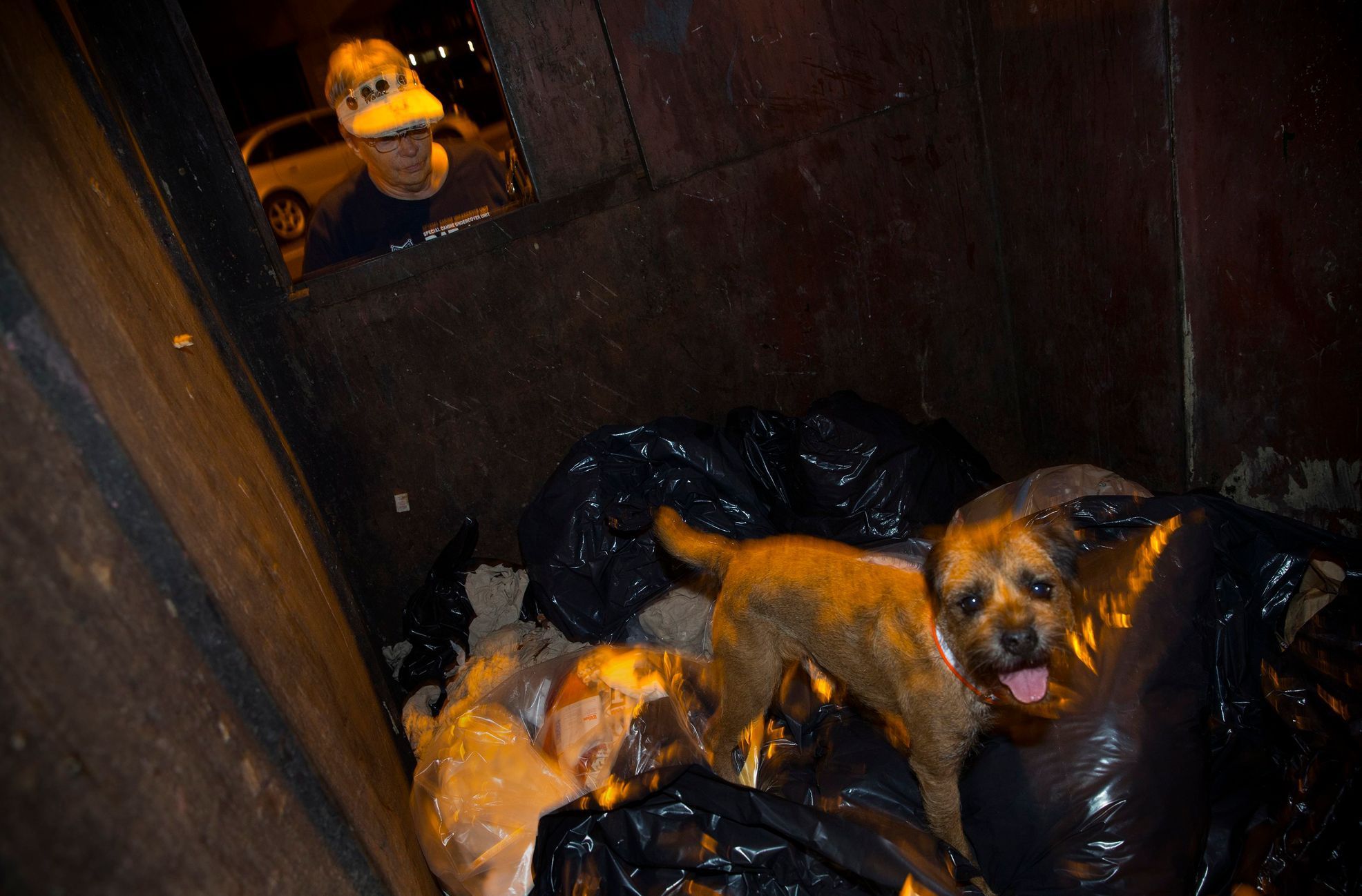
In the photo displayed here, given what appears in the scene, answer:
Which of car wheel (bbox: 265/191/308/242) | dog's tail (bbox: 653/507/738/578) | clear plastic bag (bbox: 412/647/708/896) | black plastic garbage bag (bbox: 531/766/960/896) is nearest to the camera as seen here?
black plastic garbage bag (bbox: 531/766/960/896)

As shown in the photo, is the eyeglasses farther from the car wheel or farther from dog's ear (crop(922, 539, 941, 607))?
the car wheel

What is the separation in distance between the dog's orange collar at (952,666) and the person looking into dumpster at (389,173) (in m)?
2.99

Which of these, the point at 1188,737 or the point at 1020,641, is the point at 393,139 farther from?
the point at 1188,737

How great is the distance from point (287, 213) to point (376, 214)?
573 centimetres

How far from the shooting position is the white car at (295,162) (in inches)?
323

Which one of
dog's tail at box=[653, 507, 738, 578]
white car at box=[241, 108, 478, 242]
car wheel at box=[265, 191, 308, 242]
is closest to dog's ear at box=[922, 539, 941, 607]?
dog's tail at box=[653, 507, 738, 578]

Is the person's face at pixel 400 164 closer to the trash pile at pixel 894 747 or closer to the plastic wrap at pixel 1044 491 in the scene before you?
the trash pile at pixel 894 747

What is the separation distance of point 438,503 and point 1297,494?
4051 mm

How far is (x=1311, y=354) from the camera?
310 centimetres

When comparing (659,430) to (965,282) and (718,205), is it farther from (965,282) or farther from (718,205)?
(965,282)

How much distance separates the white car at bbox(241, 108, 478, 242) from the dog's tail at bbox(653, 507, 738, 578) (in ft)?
22.9

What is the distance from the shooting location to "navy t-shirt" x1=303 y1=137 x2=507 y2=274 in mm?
3867

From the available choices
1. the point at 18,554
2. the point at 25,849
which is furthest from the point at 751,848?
the point at 18,554

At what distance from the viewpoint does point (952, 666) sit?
7.54 feet
